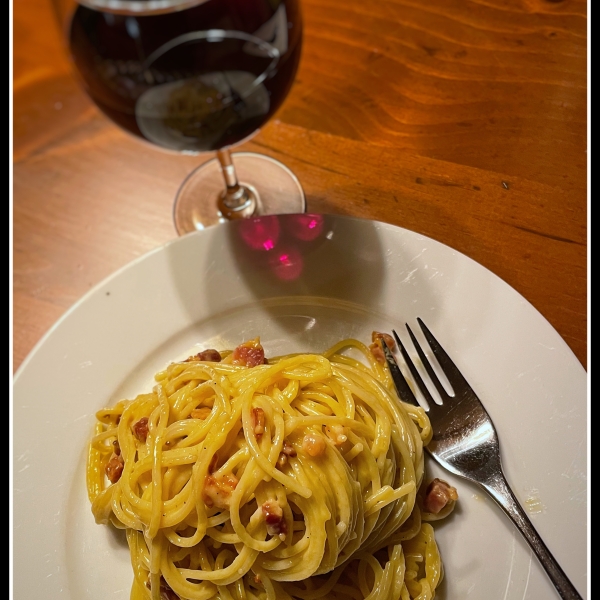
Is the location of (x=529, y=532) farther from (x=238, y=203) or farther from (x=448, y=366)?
(x=238, y=203)

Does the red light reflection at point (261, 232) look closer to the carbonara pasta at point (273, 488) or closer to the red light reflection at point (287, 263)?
the red light reflection at point (287, 263)

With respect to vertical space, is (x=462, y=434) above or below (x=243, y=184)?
below

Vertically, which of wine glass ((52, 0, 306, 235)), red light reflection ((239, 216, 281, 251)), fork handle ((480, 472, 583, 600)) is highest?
wine glass ((52, 0, 306, 235))

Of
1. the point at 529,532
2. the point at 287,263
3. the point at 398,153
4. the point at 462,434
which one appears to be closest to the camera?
the point at 529,532

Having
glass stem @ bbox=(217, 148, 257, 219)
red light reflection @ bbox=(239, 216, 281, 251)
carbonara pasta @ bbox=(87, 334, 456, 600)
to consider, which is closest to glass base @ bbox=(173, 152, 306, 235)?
glass stem @ bbox=(217, 148, 257, 219)

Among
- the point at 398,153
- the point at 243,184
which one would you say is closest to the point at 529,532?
the point at 398,153

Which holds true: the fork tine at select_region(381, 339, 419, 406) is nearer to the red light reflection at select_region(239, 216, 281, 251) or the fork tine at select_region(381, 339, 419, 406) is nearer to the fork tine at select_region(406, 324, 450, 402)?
the fork tine at select_region(406, 324, 450, 402)

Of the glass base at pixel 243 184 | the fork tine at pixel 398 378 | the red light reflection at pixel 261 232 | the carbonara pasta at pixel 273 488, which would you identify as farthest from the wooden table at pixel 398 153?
the carbonara pasta at pixel 273 488
